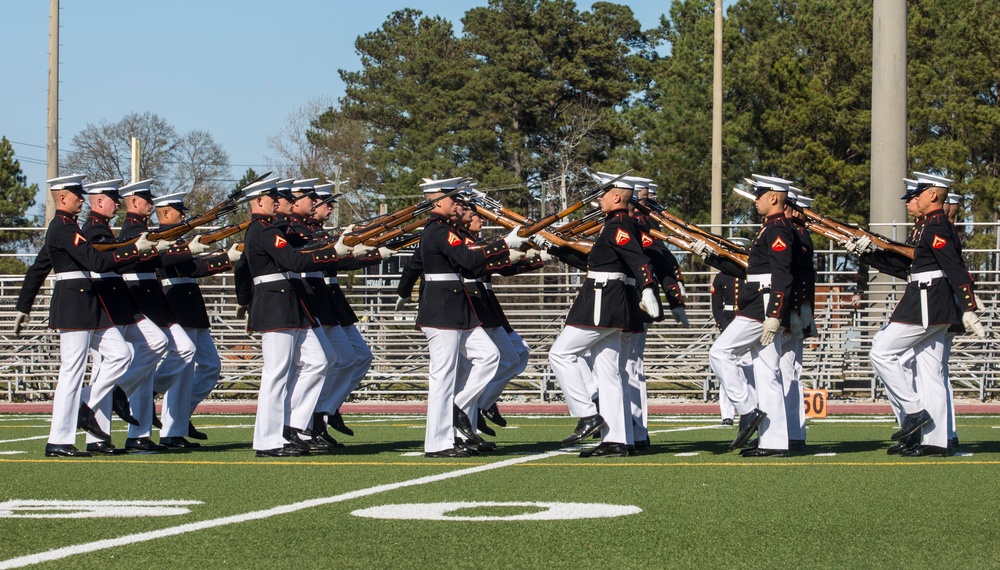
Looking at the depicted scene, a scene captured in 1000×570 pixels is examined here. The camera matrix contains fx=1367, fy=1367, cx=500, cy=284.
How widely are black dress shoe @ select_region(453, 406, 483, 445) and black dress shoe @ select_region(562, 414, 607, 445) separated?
0.86 metres

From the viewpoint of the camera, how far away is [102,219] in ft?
37.3

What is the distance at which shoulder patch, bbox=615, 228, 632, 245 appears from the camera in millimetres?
10258

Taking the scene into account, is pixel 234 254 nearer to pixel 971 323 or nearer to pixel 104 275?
pixel 104 275

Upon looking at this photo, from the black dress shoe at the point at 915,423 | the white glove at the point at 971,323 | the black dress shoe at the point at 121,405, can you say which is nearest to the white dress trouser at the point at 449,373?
the black dress shoe at the point at 121,405

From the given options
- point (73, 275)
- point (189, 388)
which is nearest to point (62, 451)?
point (73, 275)

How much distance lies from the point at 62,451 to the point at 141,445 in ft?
3.40

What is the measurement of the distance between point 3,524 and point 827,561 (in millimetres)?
4086

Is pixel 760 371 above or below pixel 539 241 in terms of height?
below

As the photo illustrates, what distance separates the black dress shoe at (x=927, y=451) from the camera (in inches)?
403

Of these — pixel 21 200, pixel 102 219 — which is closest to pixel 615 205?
pixel 102 219

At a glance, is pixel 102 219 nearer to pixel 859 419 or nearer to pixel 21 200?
pixel 859 419

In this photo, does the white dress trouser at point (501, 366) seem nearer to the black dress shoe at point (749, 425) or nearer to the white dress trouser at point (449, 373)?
the white dress trouser at point (449, 373)

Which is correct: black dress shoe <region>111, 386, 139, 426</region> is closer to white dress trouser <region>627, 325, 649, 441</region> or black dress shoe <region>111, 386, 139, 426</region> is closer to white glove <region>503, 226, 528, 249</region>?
white glove <region>503, 226, 528, 249</region>

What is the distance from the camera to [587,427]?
1047cm
